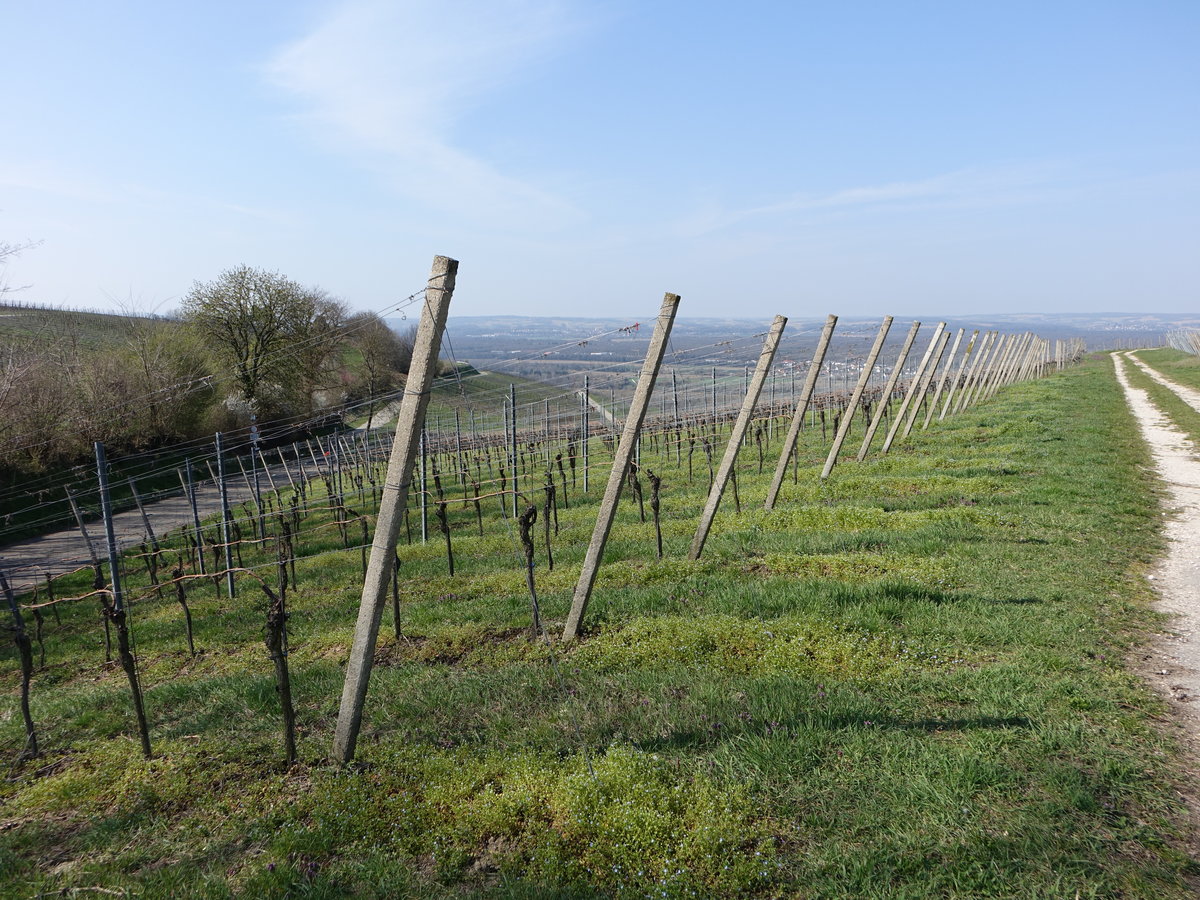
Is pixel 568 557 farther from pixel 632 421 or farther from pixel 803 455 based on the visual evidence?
pixel 803 455

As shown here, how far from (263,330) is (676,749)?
133ft

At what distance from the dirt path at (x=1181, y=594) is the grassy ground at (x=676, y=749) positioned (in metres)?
0.26

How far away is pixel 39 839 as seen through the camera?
13.5ft

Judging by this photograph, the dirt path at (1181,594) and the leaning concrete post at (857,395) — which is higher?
the leaning concrete post at (857,395)

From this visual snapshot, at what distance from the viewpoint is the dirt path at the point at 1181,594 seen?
5125mm

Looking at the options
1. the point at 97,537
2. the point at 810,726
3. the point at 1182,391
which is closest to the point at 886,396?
the point at 810,726

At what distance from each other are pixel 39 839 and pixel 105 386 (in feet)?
95.6

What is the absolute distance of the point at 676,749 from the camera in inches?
175

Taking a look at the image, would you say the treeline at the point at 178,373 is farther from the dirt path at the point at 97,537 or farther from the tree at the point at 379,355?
the dirt path at the point at 97,537

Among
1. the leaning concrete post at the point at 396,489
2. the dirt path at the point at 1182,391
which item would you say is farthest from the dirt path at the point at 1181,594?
the dirt path at the point at 1182,391

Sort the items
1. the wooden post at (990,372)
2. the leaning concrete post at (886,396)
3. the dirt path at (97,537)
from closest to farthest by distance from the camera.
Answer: the leaning concrete post at (886,396) → the dirt path at (97,537) → the wooden post at (990,372)

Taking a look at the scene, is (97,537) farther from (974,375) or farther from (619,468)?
(974,375)

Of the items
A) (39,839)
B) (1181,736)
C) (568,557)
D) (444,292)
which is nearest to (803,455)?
(568,557)

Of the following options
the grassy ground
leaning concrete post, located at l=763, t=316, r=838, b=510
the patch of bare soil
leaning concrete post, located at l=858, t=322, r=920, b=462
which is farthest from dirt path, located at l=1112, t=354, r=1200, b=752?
leaning concrete post, located at l=858, t=322, r=920, b=462
